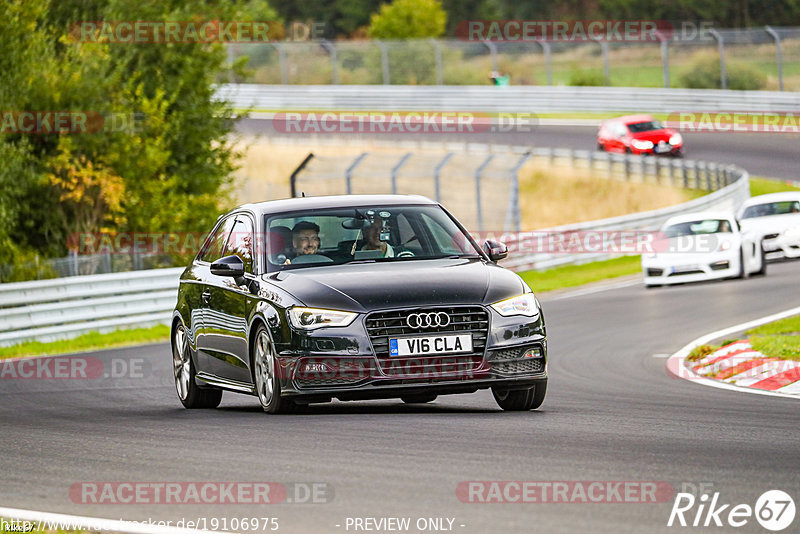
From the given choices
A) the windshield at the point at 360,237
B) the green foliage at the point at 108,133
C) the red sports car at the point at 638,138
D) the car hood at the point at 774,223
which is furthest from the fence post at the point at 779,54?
the windshield at the point at 360,237

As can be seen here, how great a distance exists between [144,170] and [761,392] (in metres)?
21.6

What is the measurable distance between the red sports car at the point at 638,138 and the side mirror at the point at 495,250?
3569cm

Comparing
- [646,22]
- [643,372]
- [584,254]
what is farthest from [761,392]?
[646,22]

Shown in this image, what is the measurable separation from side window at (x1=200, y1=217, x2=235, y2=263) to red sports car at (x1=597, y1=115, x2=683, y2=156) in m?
34.9

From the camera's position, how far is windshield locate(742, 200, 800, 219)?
27.1 m

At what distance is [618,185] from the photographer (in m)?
43.3

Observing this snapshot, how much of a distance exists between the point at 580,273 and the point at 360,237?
20214 millimetres

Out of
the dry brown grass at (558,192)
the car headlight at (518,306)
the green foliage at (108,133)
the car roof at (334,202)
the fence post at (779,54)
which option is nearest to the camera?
the car headlight at (518,306)

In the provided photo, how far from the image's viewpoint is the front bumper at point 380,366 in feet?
30.7

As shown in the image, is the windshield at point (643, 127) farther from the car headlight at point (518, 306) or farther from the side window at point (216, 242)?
the car headlight at point (518, 306)

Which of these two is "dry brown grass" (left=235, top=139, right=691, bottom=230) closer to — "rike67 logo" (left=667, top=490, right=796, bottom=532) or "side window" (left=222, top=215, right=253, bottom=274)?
"side window" (left=222, top=215, right=253, bottom=274)

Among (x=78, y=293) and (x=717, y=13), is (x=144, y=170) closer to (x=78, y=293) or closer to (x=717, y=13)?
(x=78, y=293)

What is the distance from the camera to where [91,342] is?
21.8 metres

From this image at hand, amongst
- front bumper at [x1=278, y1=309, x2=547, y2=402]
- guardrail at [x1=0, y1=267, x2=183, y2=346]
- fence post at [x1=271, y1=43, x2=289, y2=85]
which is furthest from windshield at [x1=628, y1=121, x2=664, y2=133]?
front bumper at [x1=278, y1=309, x2=547, y2=402]
